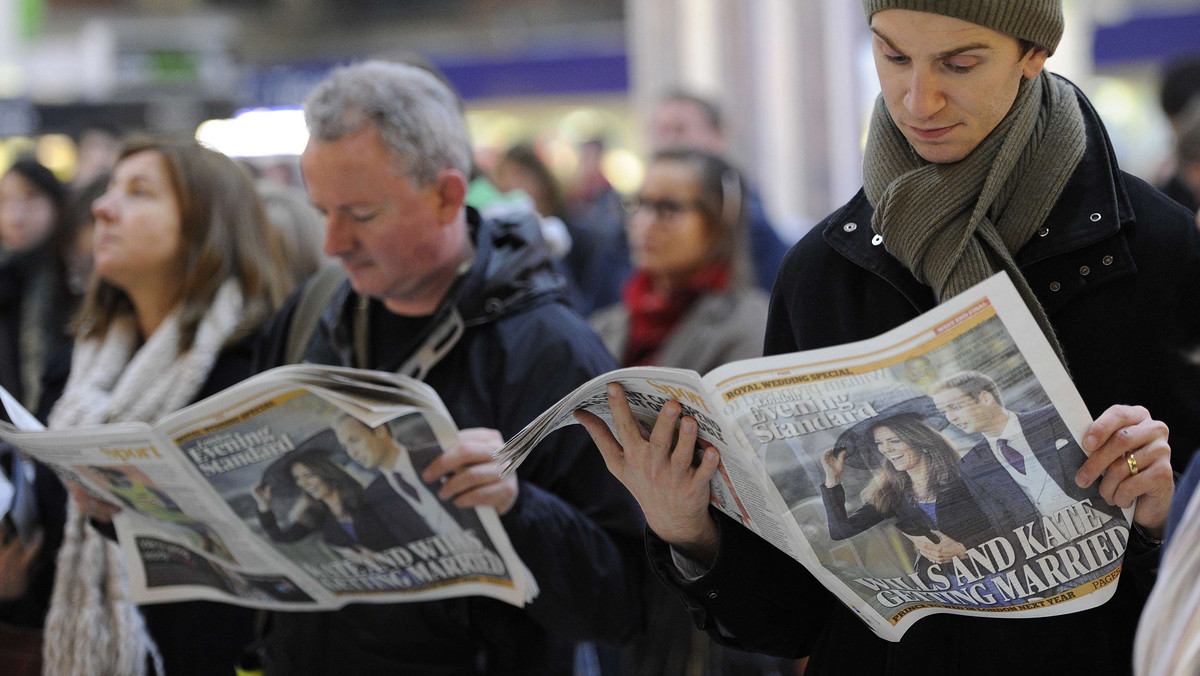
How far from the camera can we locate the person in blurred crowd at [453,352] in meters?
2.06

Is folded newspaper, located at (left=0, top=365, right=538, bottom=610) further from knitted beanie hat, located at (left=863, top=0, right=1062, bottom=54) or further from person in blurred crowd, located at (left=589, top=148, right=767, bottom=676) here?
person in blurred crowd, located at (left=589, top=148, right=767, bottom=676)

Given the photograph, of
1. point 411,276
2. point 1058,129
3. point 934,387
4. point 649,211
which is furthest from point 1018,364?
point 649,211

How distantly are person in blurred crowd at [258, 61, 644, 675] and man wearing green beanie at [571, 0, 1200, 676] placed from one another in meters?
0.54

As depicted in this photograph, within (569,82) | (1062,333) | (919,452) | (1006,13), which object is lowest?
(919,452)

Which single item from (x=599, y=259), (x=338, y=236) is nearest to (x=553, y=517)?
(x=338, y=236)

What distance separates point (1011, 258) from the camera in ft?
4.50

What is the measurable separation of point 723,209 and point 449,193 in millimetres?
1779

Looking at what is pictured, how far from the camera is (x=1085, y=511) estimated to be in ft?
4.24

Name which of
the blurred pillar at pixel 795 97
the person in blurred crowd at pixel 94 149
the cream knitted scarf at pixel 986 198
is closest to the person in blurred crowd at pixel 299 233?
the cream knitted scarf at pixel 986 198

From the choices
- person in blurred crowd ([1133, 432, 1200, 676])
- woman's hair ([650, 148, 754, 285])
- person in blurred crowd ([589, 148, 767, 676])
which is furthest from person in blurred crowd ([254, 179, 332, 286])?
person in blurred crowd ([1133, 432, 1200, 676])

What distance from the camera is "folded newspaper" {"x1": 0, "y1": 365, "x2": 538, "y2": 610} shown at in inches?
70.1

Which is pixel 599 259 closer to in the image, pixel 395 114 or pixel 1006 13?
pixel 395 114

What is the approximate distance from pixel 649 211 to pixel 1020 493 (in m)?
2.69

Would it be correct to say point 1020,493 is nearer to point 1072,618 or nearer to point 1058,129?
point 1072,618
